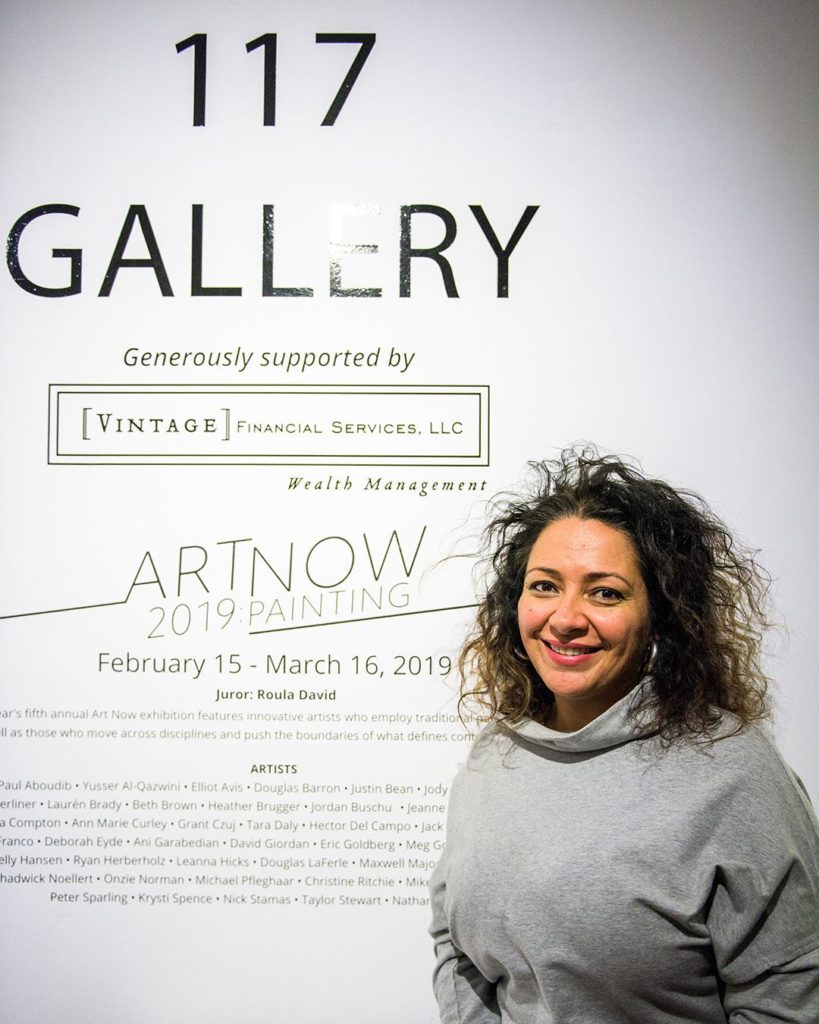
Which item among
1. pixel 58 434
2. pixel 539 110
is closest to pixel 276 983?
pixel 58 434

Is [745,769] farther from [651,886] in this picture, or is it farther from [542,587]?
[542,587]

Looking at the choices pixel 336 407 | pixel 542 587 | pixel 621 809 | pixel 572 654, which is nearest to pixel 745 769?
pixel 621 809

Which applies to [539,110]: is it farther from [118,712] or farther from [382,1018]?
[382,1018]

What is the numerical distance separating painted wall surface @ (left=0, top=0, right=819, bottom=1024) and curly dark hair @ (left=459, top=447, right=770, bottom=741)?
0.29 m

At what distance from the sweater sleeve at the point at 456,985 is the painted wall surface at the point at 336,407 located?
0.31m

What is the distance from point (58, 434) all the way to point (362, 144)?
0.85 metres

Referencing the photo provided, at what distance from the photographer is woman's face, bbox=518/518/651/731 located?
150cm

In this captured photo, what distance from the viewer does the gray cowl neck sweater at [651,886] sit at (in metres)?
1.33

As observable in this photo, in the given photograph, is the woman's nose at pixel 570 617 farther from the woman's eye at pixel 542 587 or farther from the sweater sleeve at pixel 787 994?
the sweater sleeve at pixel 787 994

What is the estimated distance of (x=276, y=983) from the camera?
1.99 metres

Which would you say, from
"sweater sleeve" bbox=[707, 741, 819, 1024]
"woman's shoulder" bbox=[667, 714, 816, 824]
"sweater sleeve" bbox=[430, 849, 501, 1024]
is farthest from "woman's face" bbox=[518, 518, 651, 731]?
"sweater sleeve" bbox=[430, 849, 501, 1024]

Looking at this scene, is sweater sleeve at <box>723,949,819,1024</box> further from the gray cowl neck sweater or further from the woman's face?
the woman's face

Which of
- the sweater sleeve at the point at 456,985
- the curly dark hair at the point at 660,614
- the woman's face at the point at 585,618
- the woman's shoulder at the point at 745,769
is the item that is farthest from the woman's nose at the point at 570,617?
the sweater sleeve at the point at 456,985

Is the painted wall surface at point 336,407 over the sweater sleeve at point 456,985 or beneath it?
over
